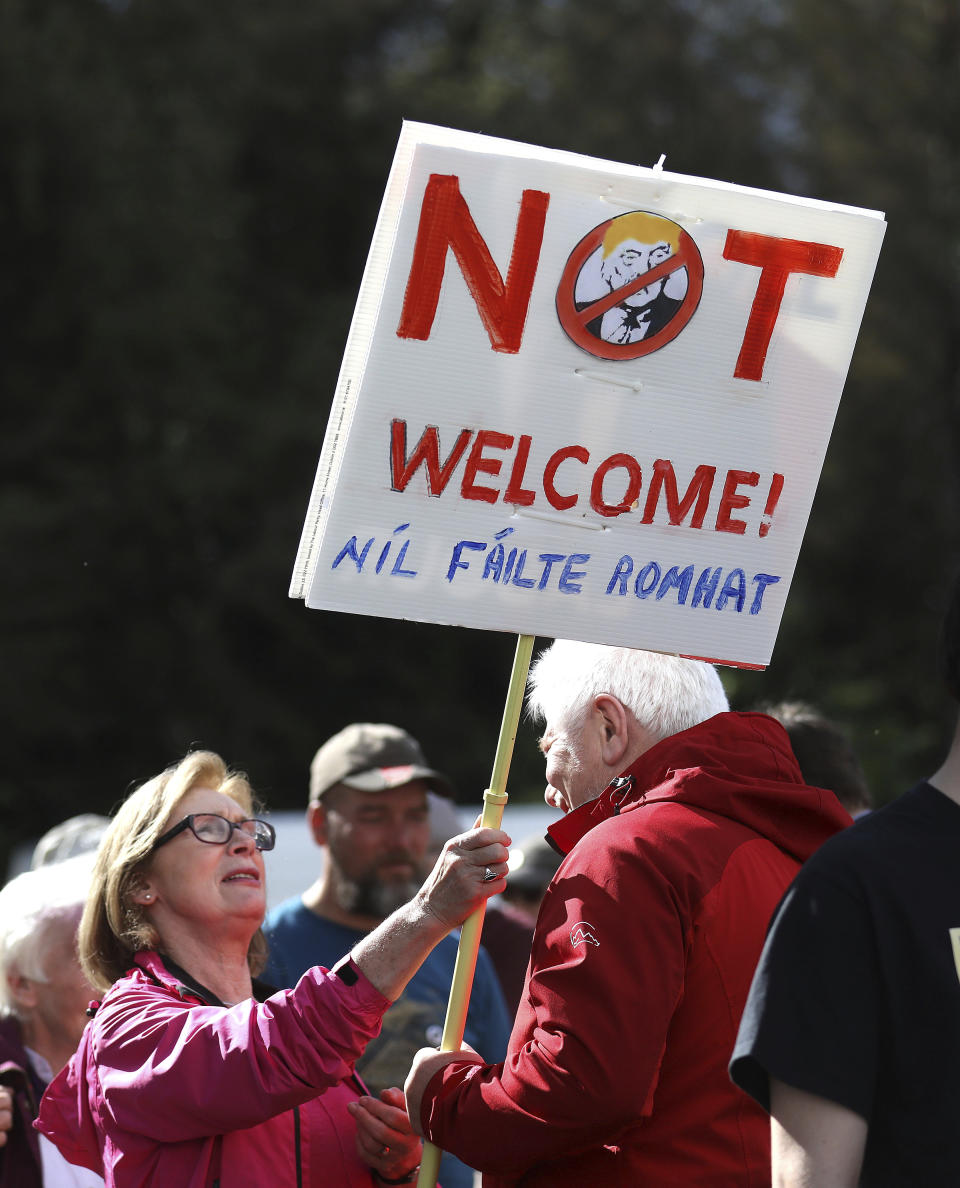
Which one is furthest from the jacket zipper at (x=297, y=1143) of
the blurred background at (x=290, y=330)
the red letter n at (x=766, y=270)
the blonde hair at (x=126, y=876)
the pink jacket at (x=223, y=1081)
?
the blurred background at (x=290, y=330)

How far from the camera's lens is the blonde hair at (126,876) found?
8.80 feet

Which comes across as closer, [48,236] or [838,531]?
[48,236]

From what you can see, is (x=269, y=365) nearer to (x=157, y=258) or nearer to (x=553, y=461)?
(x=157, y=258)

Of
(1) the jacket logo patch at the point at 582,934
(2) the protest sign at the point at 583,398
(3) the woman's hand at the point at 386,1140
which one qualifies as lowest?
(3) the woman's hand at the point at 386,1140

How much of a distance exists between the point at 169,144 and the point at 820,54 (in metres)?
7.10

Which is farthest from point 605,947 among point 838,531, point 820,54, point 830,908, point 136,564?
point 820,54

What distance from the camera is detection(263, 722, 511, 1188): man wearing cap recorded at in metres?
3.65

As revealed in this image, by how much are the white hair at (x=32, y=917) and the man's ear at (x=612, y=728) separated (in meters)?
1.34

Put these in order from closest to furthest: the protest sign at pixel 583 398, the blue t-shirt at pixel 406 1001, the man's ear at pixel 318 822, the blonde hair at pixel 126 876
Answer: the protest sign at pixel 583 398 < the blonde hair at pixel 126 876 < the blue t-shirt at pixel 406 1001 < the man's ear at pixel 318 822

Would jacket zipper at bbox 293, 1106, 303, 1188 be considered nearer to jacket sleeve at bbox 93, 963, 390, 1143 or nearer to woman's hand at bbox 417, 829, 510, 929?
jacket sleeve at bbox 93, 963, 390, 1143

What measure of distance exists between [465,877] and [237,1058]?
0.43 metres

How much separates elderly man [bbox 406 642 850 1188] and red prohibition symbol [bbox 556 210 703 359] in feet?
2.12

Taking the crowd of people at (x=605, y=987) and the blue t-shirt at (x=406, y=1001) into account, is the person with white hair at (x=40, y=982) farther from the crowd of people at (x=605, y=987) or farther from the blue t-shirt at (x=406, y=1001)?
the crowd of people at (x=605, y=987)

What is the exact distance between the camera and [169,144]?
1408 centimetres
